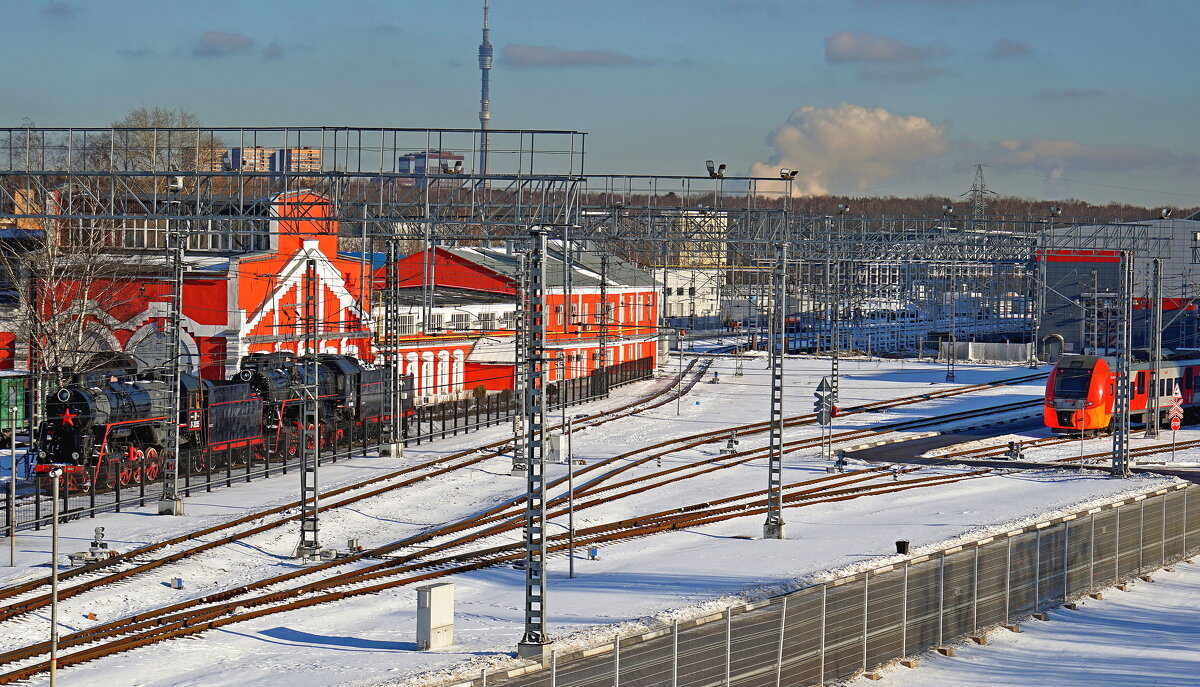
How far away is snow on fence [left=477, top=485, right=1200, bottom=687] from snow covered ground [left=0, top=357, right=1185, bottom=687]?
1.77 meters

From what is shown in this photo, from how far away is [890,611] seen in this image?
800 inches

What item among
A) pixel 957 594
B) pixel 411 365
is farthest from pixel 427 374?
pixel 957 594

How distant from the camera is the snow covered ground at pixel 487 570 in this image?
58.9ft

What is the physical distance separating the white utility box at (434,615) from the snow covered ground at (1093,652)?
6.25m

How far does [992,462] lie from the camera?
39.8m

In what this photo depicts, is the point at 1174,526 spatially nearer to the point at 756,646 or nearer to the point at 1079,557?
the point at 1079,557

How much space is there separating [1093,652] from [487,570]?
10.7 m

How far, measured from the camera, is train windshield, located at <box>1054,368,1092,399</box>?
43906 mm

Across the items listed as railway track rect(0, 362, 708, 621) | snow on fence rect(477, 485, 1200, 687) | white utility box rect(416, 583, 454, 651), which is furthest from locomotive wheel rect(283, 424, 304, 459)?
snow on fence rect(477, 485, 1200, 687)

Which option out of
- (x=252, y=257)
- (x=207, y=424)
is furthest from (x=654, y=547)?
(x=252, y=257)

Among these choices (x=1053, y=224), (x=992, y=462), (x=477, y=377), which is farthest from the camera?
(x=1053, y=224)

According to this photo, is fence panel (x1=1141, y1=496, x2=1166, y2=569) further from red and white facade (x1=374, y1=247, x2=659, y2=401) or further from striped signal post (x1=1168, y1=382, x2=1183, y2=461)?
red and white facade (x1=374, y1=247, x2=659, y2=401)

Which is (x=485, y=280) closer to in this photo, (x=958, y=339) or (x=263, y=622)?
(x=958, y=339)

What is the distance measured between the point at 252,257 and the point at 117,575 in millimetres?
27939
